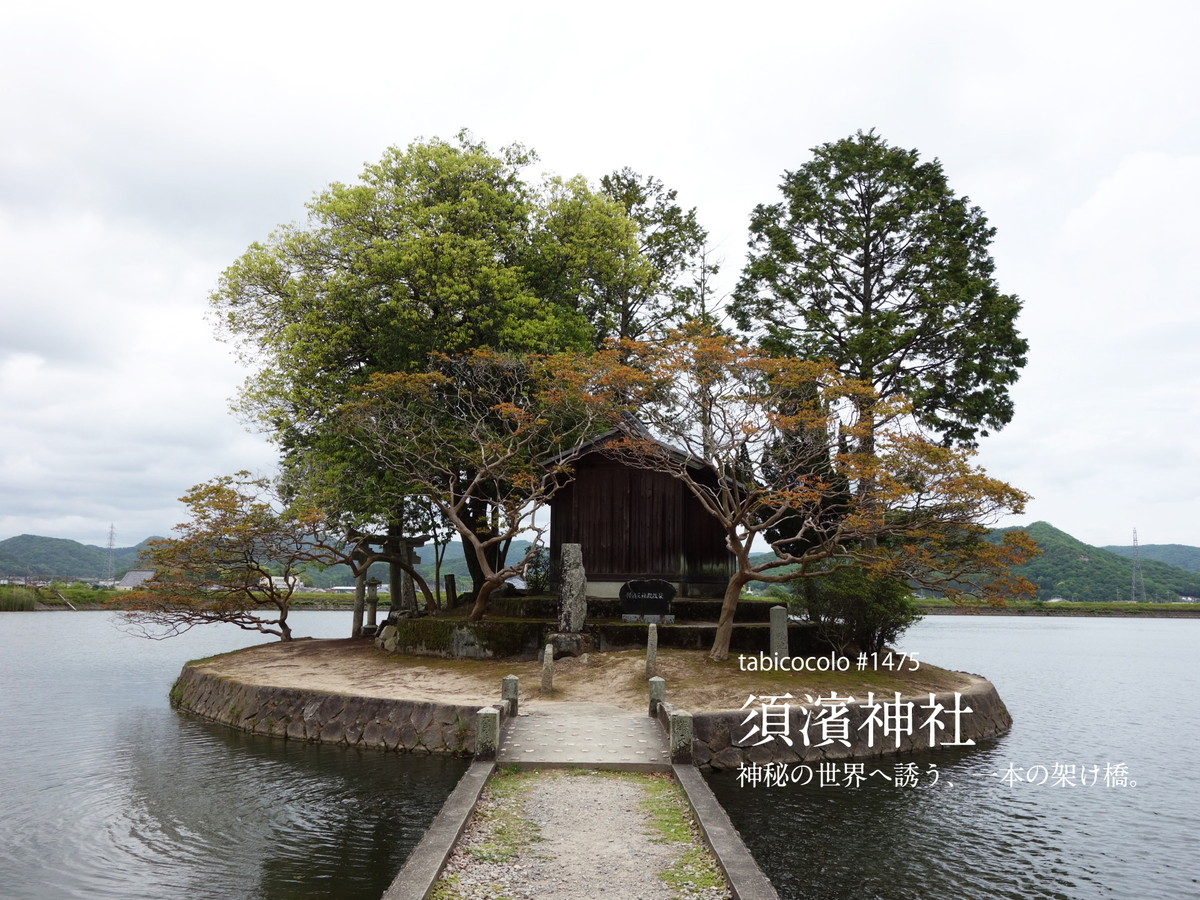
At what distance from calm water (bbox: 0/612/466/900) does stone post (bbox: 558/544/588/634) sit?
22.5 ft

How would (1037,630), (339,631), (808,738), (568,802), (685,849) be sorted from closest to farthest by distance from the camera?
1. (685,849)
2. (568,802)
3. (808,738)
4. (339,631)
5. (1037,630)

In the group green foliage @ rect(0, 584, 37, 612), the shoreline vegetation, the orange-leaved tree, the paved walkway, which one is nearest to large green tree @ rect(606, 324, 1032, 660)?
the paved walkway

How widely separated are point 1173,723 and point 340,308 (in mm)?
29212

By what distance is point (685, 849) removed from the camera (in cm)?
954

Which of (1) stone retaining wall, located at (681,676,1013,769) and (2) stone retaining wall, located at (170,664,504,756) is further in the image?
(2) stone retaining wall, located at (170,664,504,756)

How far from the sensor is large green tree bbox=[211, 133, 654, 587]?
92.5 ft

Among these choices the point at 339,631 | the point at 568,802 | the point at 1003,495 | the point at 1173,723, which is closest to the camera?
the point at 568,802

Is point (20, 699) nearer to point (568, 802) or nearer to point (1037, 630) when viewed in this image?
point (568, 802)

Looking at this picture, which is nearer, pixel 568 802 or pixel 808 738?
pixel 568 802

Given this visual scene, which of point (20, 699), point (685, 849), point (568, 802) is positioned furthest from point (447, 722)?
point (20, 699)

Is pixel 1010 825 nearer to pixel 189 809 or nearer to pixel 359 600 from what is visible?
pixel 189 809

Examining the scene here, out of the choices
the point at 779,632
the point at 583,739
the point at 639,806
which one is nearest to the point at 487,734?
the point at 583,739

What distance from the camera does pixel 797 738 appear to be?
17.2 metres

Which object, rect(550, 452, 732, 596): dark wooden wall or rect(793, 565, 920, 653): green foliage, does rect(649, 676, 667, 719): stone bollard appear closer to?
rect(793, 565, 920, 653): green foliage
